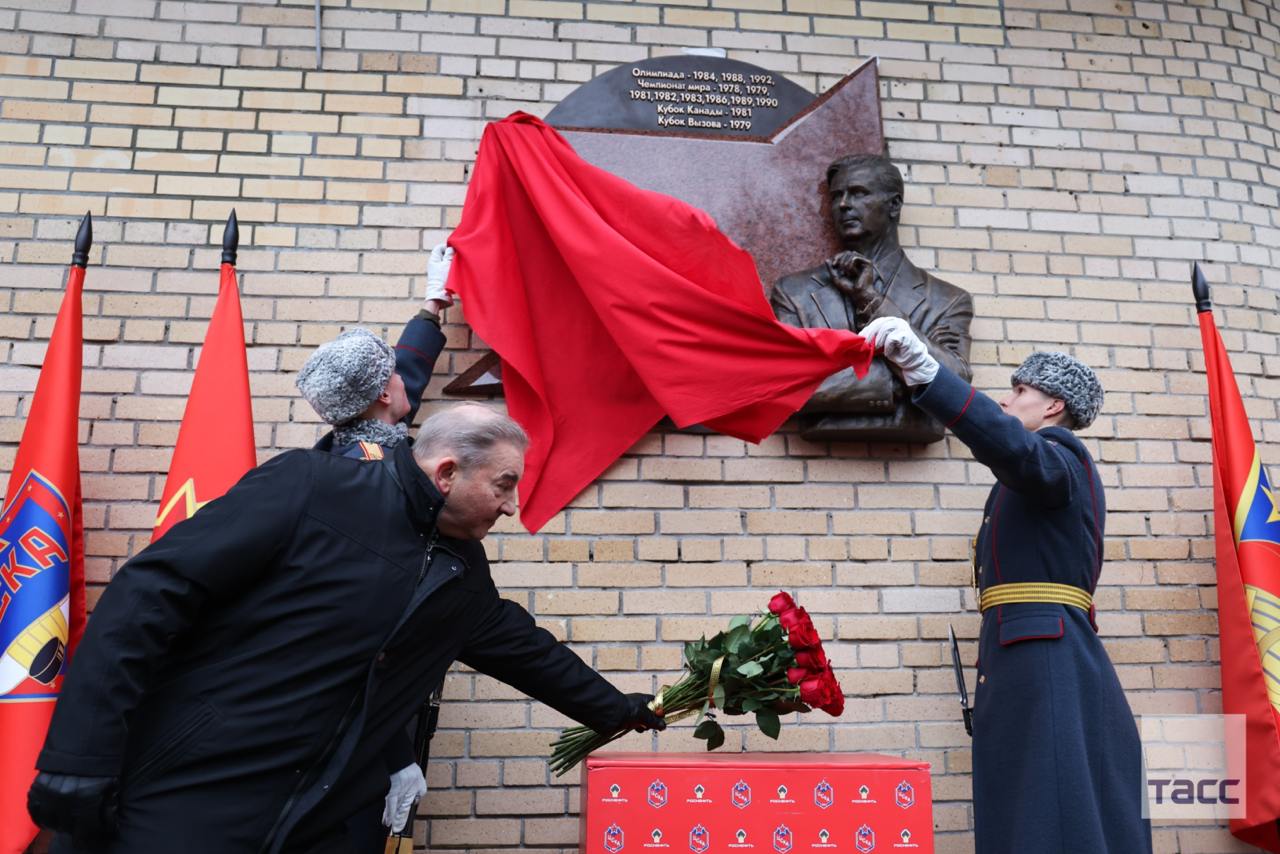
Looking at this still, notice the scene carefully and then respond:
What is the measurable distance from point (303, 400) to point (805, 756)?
5.56 ft

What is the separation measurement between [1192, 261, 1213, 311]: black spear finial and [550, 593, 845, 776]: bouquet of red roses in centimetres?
185

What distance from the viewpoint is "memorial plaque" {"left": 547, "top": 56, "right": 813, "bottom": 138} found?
11.7ft

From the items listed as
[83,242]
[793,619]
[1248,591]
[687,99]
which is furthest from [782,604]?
[83,242]

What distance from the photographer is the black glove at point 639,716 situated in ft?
8.39

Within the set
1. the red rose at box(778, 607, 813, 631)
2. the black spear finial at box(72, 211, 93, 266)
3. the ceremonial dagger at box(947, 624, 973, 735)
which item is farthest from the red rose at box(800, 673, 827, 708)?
the black spear finial at box(72, 211, 93, 266)

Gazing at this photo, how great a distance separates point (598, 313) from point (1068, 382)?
124 centimetres

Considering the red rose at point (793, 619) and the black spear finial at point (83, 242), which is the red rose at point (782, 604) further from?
the black spear finial at point (83, 242)

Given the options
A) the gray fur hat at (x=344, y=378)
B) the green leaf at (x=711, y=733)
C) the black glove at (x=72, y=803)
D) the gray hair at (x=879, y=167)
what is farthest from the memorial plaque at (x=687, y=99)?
the black glove at (x=72, y=803)

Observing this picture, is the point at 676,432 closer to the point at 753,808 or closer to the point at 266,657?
the point at 753,808

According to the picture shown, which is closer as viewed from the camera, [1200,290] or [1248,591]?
[1248,591]

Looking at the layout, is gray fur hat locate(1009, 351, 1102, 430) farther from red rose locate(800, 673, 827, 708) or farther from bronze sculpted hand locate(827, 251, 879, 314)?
red rose locate(800, 673, 827, 708)

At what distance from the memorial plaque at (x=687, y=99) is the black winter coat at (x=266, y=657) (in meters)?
1.75

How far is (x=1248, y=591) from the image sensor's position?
10.5 feet

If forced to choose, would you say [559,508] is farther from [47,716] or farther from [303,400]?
[47,716]
